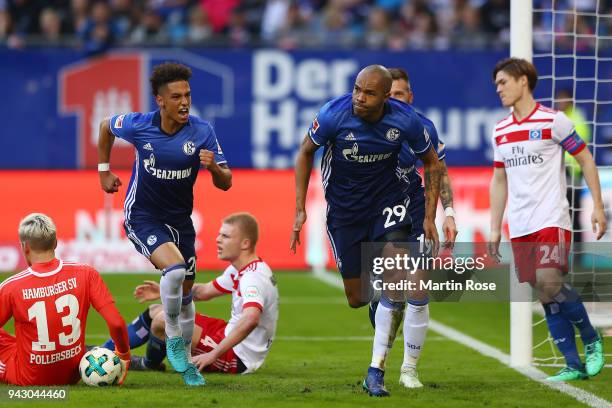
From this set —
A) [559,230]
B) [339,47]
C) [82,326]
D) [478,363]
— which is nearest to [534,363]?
[478,363]

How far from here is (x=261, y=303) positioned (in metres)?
8.31

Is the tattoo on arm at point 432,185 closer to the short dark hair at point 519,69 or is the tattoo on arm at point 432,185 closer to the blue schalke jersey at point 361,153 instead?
the blue schalke jersey at point 361,153

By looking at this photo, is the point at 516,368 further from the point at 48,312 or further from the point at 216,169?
the point at 48,312

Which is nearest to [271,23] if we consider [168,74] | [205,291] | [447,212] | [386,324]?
[205,291]

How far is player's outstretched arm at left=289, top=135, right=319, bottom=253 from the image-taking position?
7570 millimetres

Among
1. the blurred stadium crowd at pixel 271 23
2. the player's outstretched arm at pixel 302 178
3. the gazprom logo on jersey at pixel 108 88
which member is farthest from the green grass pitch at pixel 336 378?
the blurred stadium crowd at pixel 271 23

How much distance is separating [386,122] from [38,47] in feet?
42.4

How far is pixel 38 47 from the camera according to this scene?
19.4m

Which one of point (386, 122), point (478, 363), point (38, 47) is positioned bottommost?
point (478, 363)

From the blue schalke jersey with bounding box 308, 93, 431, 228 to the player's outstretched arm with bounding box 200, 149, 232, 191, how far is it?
2.07 feet

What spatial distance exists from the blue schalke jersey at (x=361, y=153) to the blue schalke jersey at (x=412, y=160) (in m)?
0.20

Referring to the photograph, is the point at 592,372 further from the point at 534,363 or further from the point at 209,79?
the point at 209,79

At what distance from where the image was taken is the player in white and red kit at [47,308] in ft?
24.0

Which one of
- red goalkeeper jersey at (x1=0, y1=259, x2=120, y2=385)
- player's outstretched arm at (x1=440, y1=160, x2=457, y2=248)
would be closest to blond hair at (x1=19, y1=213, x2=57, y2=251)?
red goalkeeper jersey at (x1=0, y1=259, x2=120, y2=385)
